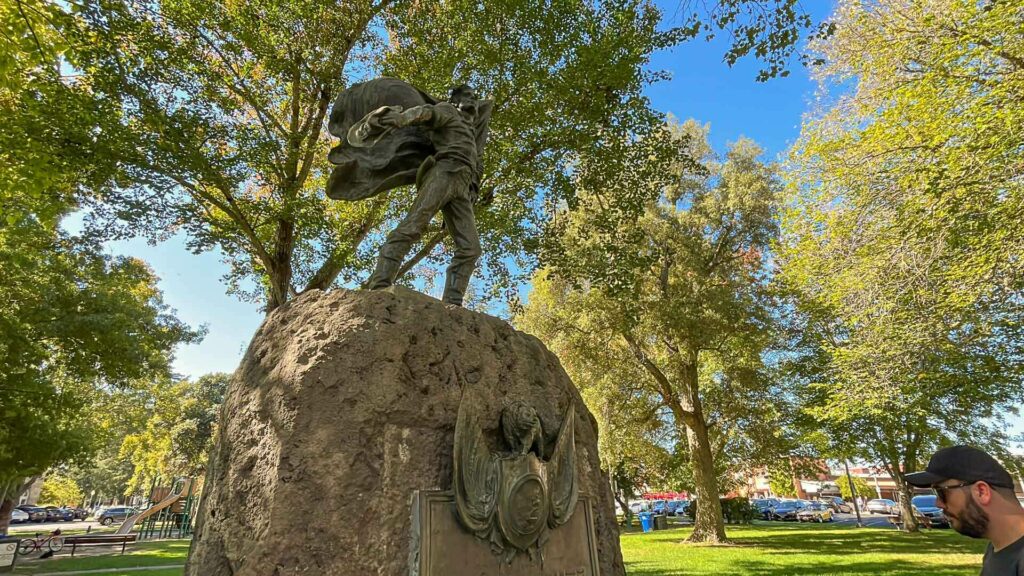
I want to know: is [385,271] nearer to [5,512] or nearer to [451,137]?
[451,137]

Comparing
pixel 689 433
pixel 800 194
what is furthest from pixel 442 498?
pixel 689 433

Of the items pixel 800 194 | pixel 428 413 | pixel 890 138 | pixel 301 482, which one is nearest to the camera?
pixel 301 482

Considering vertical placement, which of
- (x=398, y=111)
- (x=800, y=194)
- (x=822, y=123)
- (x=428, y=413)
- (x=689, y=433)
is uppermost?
(x=822, y=123)

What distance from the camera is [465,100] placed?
15.5 ft

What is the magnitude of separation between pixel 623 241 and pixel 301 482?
34.6ft

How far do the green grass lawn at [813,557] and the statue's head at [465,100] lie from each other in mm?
9194

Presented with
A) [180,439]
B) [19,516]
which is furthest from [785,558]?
[19,516]

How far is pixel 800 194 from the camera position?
13.2 m

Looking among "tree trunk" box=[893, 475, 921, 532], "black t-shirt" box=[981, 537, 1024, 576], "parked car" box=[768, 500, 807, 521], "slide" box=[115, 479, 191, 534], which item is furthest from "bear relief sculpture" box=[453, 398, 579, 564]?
"parked car" box=[768, 500, 807, 521]

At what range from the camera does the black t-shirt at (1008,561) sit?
187 cm

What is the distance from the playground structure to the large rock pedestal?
2314cm

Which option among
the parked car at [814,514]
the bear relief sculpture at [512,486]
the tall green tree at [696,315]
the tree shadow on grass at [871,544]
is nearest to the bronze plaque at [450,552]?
the bear relief sculpture at [512,486]

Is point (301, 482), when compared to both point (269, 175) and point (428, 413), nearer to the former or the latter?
point (428, 413)

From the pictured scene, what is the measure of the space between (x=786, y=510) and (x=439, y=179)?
3804cm
